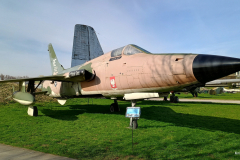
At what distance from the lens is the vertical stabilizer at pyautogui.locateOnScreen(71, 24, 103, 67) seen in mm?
18641

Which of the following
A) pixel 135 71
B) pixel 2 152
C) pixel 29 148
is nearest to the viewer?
pixel 2 152

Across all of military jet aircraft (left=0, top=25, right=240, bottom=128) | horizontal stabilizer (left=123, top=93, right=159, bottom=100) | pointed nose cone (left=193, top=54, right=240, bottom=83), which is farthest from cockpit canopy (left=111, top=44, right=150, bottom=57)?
pointed nose cone (left=193, top=54, right=240, bottom=83)

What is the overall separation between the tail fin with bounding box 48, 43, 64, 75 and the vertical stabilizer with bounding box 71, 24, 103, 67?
3.21m

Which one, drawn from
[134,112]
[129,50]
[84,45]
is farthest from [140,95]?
[84,45]

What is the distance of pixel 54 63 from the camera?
14914 millimetres

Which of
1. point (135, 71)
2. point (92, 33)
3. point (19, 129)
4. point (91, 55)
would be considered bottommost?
point (19, 129)

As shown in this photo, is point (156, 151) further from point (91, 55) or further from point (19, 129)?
point (91, 55)

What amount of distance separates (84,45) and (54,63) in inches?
205

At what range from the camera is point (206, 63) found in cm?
440

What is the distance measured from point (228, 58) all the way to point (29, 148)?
5950 mm

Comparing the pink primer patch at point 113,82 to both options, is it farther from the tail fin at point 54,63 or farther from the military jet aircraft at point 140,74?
the tail fin at point 54,63

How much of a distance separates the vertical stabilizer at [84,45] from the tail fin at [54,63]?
321cm

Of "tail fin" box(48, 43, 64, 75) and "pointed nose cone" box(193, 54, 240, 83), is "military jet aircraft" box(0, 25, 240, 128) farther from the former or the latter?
"tail fin" box(48, 43, 64, 75)

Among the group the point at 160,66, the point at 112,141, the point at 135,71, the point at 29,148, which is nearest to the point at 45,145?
the point at 29,148
